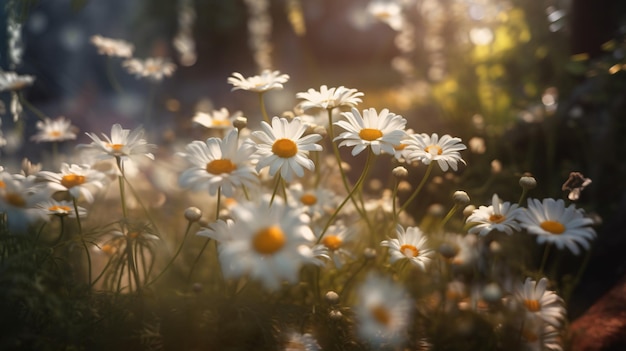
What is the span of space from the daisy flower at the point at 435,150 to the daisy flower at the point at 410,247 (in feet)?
0.72

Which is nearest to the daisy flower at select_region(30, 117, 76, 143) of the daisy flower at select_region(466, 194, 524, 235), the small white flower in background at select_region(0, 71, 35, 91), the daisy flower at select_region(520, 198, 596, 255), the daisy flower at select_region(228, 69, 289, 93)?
the small white flower in background at select_region(0, 71, 35, 91)

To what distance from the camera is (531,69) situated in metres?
4.22

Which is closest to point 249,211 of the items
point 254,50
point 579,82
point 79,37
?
point 579,82

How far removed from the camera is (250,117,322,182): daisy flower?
1390 mm

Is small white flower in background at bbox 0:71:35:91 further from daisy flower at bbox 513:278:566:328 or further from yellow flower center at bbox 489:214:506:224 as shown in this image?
daisy flower at bbox 513:278:566:328

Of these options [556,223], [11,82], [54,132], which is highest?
Answer: [11,82]

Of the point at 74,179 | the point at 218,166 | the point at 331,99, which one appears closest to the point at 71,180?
the point at 74,179

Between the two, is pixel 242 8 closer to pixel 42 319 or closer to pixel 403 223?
pixel 403 223

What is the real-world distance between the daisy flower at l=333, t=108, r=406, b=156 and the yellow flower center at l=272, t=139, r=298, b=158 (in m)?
0.12

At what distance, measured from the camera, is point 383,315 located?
55.7 inches

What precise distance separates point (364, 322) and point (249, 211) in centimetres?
55

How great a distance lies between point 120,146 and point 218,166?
0.35m

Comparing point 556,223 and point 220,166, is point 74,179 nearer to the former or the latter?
point 220,166

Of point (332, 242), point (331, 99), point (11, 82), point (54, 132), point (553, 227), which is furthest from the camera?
point (54, 132)
